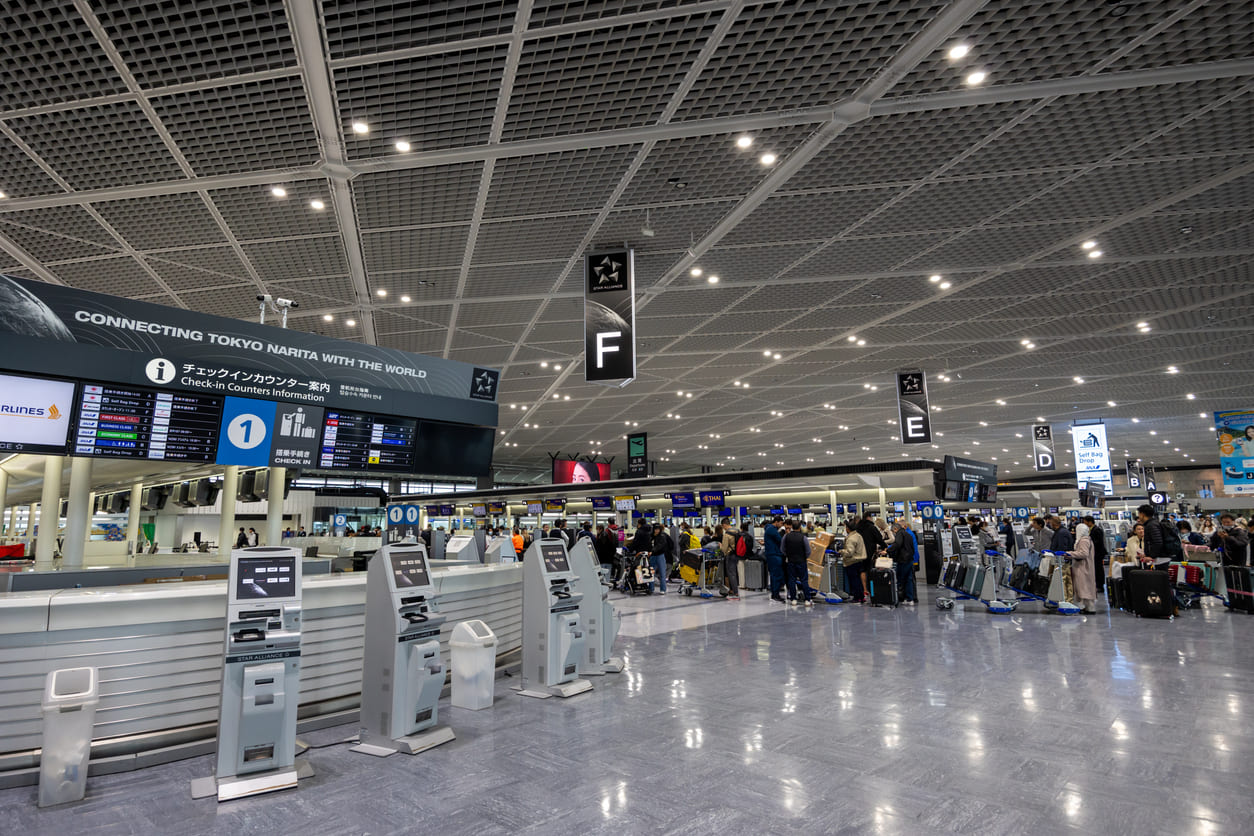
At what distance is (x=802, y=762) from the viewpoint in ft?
13.5

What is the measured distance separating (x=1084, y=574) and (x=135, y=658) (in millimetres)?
12042

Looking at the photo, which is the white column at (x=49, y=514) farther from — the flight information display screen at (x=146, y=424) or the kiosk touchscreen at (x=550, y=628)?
the kiosk touchscreen at (x=550, y=628)

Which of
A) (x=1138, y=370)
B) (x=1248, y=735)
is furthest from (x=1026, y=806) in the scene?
(x=1138, y=370)

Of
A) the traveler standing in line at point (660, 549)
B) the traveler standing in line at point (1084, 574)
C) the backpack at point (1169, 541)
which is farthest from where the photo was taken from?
the traveler standing in line at point (660, 549)

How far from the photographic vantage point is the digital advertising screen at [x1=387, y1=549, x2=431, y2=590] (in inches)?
190

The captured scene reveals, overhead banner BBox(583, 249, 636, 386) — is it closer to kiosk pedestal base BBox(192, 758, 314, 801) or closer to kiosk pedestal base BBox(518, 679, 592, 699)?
kiosk pedestal base BBox(518, 679, 592, 699)

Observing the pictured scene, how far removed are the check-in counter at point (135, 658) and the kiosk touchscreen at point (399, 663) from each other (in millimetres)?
632

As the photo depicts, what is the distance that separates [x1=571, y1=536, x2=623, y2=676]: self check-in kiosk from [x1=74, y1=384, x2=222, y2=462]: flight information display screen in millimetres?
3464

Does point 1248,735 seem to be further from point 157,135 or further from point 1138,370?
point 1138,370

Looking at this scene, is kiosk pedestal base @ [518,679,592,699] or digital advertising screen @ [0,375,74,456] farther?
kiosk pedestal base @ [518,679,592,699]

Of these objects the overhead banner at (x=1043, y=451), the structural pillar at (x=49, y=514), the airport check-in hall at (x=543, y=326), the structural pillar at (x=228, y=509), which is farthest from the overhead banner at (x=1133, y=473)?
the structural pillar at (x=49, y=514)

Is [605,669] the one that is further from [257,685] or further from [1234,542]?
[1234,542]

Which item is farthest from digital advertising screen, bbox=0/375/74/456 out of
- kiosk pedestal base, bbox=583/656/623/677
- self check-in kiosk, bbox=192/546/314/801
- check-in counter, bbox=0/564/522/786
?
kiosk pedestal base, bbox=583/656/623/677

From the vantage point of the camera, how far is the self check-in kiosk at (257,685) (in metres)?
3.82
